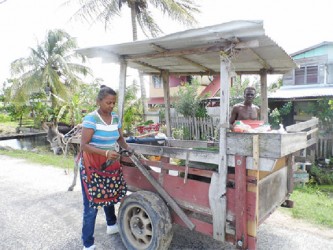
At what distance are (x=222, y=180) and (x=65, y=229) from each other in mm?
2513

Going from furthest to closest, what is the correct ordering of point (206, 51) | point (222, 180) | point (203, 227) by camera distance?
point (206, 51) → point (203, 227) → point (222, 180)

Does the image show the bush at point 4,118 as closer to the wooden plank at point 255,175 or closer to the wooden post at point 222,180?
the wooden post at point 222,180

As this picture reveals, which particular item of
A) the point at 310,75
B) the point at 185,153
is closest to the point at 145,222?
the point at 185,153

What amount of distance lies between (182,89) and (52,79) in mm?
10465

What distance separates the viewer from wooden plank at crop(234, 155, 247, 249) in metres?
2.35

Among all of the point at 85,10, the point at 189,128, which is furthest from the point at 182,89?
the point at 85,10

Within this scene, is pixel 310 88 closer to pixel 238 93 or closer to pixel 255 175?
pixel 238 93

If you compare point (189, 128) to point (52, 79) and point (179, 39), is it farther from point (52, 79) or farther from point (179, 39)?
point (52, 79)

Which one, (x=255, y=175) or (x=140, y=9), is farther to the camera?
(x=140, y=9)

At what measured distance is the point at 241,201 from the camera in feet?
7.73

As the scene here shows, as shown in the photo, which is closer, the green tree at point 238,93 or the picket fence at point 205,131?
the picket fence at point 205,131

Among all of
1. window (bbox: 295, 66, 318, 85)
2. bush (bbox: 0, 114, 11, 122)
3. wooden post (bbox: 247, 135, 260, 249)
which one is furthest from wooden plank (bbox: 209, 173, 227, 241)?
bush (bbox: 0, 114, 11, 122)

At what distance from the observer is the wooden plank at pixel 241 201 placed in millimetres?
2354

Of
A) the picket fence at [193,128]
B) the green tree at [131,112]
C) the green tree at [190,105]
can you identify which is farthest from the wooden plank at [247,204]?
the green tree at [131,112]
